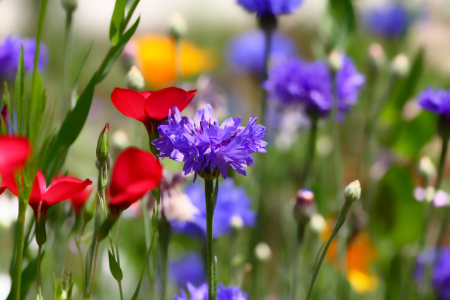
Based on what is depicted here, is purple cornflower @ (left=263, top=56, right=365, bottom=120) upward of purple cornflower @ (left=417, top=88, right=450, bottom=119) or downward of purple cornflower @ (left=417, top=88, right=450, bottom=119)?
upward

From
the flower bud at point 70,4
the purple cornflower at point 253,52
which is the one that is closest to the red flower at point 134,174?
the flower bud at point 70,4

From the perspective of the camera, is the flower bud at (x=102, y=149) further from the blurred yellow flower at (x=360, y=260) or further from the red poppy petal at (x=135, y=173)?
the blurred yellow flower at (x=360, y=260)

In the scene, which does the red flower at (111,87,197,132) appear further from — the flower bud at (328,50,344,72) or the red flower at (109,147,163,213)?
the flower bud at (328,50,344,72)

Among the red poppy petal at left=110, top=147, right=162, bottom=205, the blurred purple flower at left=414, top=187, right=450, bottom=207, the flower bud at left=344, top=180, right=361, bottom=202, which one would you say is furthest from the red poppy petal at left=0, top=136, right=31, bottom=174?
the blurred purple flower at left=414, top=187, right=450, bottom=207

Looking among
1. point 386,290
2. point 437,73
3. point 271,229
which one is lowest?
point 386,290

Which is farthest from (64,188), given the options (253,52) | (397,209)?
(253,52)

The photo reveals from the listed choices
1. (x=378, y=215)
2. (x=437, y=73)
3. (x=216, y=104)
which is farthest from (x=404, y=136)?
(x=437, y=73)

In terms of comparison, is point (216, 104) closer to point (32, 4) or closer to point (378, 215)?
point (378, 215)
